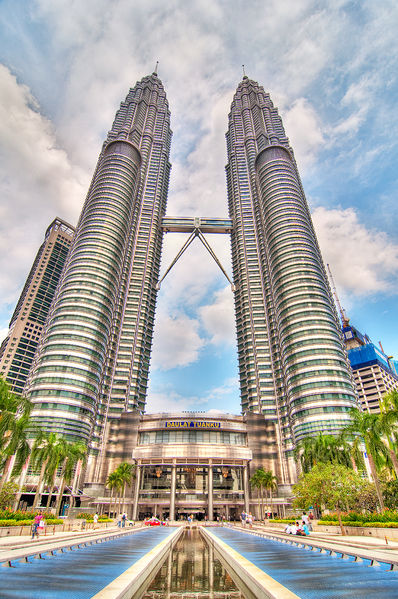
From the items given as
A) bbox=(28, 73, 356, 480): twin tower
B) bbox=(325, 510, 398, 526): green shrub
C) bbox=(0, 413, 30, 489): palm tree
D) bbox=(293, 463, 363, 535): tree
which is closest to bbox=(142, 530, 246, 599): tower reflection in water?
bbox=(325, 510, 398, 526): green shrub

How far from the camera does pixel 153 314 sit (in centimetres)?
15650

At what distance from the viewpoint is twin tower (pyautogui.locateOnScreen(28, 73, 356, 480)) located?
99.8 m

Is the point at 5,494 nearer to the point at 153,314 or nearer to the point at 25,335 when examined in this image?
the point at 153,314

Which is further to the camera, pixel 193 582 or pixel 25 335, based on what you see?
pixel 25 335

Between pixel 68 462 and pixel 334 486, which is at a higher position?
pixel 68 462

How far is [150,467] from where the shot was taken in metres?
100

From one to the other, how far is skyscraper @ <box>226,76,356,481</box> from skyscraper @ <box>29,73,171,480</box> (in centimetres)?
4494

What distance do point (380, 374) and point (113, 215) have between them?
17397cm

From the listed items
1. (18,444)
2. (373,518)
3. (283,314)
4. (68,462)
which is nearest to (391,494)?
(373,518)

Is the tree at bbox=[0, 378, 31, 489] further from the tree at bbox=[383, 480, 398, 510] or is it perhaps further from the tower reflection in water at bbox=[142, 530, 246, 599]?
the tree at bbox=[383, 480, 398, 510]

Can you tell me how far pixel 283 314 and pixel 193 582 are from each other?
113594 mm

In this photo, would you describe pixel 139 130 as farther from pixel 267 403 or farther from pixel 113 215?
pixel 267 403

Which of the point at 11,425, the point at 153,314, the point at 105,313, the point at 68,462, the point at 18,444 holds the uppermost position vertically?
the point at 153,314

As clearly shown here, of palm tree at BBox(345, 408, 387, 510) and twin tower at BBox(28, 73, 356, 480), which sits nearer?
palm tree at BBox(345, 408, 387, 510)
